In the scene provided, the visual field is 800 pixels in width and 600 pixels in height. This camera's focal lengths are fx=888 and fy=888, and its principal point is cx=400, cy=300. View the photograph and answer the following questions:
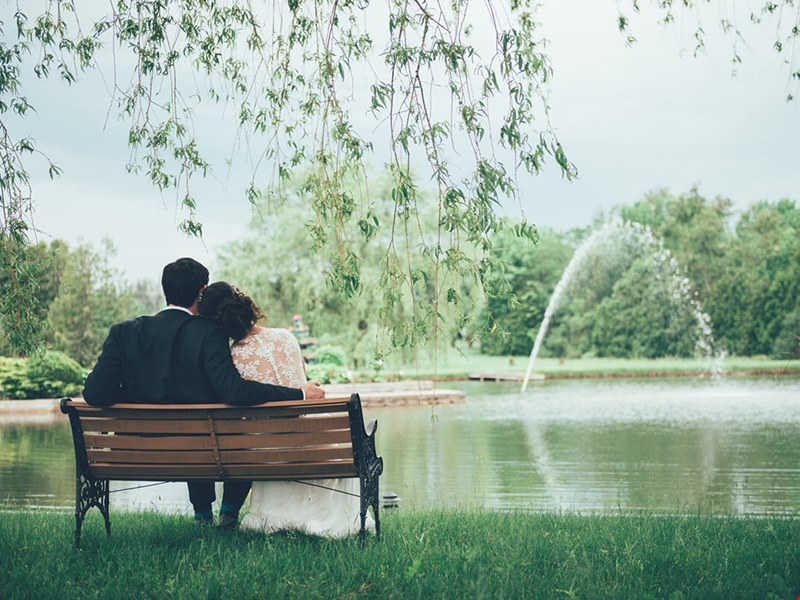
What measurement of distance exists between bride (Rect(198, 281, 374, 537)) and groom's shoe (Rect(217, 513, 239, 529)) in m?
0.19

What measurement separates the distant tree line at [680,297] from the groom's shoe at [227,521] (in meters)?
33.9

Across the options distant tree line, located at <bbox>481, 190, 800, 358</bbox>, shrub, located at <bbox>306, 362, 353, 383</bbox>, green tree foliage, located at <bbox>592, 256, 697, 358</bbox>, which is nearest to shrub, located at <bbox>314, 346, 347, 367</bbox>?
shrub, located at <bbox>306, 362, 353, 383</bbox>

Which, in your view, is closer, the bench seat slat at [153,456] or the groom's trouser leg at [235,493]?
the bench seat slat at [153,456]

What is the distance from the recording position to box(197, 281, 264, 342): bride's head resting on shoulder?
4375 mm

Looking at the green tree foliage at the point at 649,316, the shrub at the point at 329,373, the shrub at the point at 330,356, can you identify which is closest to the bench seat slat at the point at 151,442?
the shrub at the point at 329,373

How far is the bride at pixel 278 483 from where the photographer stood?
4418mm

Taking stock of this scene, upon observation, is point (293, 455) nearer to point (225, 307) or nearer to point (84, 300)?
point (225, 307)

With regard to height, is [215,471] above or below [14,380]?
above

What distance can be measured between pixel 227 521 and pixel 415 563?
5.02 ft

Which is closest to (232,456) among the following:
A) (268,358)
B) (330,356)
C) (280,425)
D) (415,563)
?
(280,425)

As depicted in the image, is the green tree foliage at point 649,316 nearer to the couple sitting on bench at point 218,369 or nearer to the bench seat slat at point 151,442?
the couple sitting on bench at point 218,369

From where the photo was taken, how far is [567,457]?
11492 mm

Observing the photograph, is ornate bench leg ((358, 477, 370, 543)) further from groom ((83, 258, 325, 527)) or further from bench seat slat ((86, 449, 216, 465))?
bench seat slat ((86, 449, 216, 465))

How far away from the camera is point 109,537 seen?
4523 mm
